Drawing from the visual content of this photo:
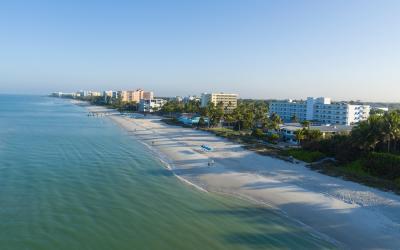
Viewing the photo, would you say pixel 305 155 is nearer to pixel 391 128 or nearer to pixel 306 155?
pixel 306 155

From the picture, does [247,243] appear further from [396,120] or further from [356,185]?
[396,120]

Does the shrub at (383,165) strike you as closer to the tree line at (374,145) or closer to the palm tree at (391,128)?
the tree line at (374,145)

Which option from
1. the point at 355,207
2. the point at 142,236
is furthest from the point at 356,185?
the point at 142,236

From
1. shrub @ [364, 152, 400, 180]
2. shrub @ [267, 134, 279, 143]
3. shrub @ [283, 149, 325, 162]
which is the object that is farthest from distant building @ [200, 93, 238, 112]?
shrub @ [364, 152, 400, 180]

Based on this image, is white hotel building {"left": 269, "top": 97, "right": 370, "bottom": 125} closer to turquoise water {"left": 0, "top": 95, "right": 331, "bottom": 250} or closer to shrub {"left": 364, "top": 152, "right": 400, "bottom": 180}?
shrub {"left": 364, "top": 152, "right": 400, "bottom": 180}

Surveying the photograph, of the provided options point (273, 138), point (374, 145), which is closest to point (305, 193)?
point (374, 145)

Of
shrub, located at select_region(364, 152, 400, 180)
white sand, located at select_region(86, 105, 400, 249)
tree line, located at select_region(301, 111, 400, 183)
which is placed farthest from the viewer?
tree line, located at select_region(301, 111, 400, 183)

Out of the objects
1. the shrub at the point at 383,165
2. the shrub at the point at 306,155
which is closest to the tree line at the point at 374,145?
the shrub at the point at 383,165
